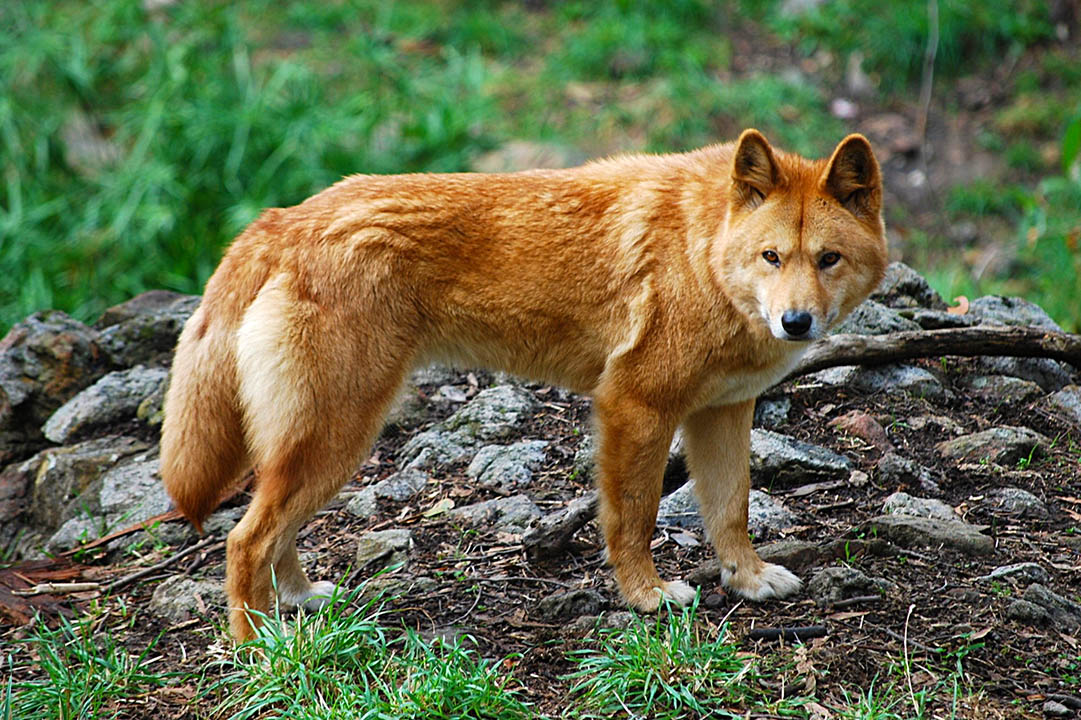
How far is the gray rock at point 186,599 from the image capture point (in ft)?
14.0

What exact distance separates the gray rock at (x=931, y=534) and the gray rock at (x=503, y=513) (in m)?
1.44

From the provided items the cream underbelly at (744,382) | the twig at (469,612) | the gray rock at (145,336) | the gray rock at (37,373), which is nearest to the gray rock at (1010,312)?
the cream underbelly at (744,382)

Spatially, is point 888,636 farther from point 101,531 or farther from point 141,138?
point 141,138

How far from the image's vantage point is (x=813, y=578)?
4.11m

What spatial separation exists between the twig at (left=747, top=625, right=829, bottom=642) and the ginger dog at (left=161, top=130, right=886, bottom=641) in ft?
0.92

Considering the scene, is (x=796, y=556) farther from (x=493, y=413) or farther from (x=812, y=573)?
(x=493, y=413)

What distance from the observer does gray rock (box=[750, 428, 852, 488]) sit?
4.81 m

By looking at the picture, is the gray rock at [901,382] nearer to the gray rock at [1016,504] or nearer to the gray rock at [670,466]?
the gray rock at [1016,504]

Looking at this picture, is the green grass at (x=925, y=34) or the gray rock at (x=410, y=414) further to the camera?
the green grass at (x=925, y=34)

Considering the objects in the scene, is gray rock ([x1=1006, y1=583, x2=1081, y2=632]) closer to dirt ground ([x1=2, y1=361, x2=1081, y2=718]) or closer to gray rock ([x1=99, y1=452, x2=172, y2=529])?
dirt ground ([x1=2, y1=361, x2=1081, y2=718])

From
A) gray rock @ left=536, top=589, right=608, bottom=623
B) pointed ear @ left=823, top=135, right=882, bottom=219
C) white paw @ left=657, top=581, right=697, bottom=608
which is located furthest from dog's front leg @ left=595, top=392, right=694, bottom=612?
pointed ear @ left=823, top=135, right=882, bottom=219

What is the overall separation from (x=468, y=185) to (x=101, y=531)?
2463 mm

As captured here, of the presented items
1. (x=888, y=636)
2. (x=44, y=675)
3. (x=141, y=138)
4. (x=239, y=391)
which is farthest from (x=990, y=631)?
(x=141, y=138)

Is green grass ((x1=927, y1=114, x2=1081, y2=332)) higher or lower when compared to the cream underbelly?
lower
